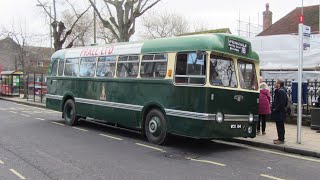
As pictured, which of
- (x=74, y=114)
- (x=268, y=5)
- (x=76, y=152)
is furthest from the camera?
(x=268, y=5)

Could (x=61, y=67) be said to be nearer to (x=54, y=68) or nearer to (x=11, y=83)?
(x=54, y=68)

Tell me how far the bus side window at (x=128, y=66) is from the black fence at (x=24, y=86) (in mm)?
17897

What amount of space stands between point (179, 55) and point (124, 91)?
2.65m

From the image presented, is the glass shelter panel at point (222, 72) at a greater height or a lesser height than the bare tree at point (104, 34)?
lesser

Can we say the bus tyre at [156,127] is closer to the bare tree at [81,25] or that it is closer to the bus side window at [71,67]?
the bus side window at [71,67]

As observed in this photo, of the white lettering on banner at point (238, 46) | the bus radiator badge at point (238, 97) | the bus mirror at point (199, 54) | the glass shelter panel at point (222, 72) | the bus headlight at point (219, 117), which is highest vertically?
the white lettering on banner at point (238, 46)

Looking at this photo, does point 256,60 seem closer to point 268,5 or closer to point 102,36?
point 268,5

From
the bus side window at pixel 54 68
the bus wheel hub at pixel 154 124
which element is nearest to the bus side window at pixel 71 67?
the bus side window at pixel 54 68

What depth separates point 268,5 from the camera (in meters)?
45.2

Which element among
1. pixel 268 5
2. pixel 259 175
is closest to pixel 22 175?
pixel 259 175

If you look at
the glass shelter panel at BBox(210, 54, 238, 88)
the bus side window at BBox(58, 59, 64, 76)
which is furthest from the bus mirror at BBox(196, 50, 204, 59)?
the bus side window at BBox(58, 59, 64, 76)

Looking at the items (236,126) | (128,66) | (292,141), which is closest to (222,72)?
(236,126)

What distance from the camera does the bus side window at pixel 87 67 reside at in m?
14.7

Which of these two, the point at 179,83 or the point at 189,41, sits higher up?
the point at 189,41
